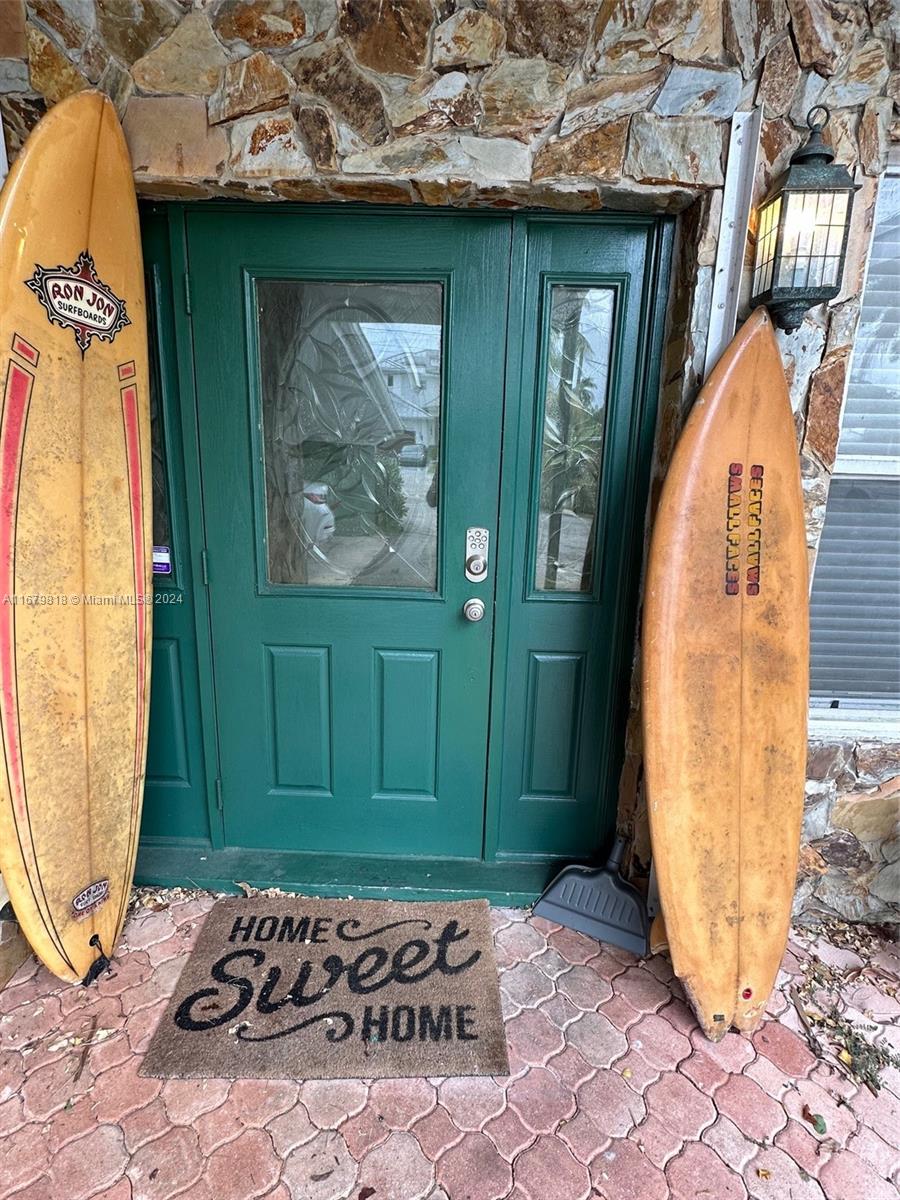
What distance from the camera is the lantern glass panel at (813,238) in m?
1.41

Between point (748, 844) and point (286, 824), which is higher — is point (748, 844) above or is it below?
above

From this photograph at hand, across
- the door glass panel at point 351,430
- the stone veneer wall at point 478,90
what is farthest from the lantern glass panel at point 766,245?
the door glass panel at point 351,430

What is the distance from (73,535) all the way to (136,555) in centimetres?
19

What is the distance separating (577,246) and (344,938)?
86.5 inches

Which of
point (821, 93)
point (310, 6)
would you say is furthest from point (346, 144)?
point (821, 93)

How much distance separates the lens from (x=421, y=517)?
6.41 ft

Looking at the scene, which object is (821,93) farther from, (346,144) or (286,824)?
(286,824)

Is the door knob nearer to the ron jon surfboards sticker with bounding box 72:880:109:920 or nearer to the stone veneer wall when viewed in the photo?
the stone veneer wall

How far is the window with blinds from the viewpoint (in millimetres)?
1731

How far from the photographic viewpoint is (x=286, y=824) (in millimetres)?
2174

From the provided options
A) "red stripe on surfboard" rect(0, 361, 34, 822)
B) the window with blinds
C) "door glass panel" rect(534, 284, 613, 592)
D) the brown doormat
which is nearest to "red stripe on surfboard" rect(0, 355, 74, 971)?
"red stripe on surfboard" rect(0, 361, 34, 822)

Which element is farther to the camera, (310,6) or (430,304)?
(430,304)

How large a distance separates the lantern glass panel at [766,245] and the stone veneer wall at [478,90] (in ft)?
0.37

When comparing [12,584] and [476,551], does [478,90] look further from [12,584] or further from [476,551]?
[12,584]
